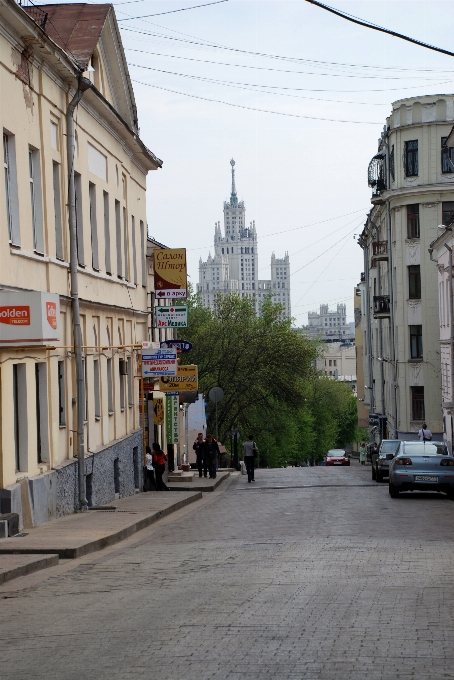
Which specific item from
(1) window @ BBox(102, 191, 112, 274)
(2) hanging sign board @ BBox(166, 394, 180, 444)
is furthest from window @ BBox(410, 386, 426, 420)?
(1) window @ BBox(102, 191, 112, 274)

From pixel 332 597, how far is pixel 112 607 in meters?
1.99

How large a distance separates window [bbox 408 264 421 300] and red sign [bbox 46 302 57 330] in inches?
1542

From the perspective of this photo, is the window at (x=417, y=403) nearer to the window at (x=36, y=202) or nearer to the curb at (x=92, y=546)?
the curb at (x=92, y=546)

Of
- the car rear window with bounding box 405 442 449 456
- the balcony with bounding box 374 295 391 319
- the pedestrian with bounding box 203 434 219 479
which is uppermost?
the balcony with bounding box 374 295 391 319

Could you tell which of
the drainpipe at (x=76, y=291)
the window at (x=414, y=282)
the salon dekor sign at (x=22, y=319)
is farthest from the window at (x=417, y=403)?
the salon dekor sign at (x=22, y=319)

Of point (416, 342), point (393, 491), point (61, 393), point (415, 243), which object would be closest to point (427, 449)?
point (393, 491)

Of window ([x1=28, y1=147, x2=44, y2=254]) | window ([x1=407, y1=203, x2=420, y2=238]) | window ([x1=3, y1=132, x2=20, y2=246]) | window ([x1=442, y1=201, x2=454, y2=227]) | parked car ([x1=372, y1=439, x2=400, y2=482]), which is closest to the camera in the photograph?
window ([x1=3, y1=132, x2=20, y2=246])

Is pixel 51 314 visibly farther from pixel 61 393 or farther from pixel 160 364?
pixel 160 364

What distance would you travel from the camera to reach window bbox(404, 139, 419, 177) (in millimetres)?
53500

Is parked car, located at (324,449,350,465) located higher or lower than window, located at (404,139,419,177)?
lower

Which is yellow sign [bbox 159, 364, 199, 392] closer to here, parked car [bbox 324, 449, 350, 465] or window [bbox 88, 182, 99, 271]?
window [bbox 88, 182, 99, 271]

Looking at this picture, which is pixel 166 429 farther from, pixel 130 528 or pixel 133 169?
pixel 130 528

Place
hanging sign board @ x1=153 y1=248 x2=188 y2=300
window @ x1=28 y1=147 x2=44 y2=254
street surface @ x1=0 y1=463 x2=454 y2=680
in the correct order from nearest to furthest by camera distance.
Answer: street surface @ x1=0 y1=463 x2=454 y2=680, window @ x1=28 y1=147 x2=44 y2=254, hanging sign board @ x1=153 y1=248 x2=188 y2=300

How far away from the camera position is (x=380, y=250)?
5784 centimetres
